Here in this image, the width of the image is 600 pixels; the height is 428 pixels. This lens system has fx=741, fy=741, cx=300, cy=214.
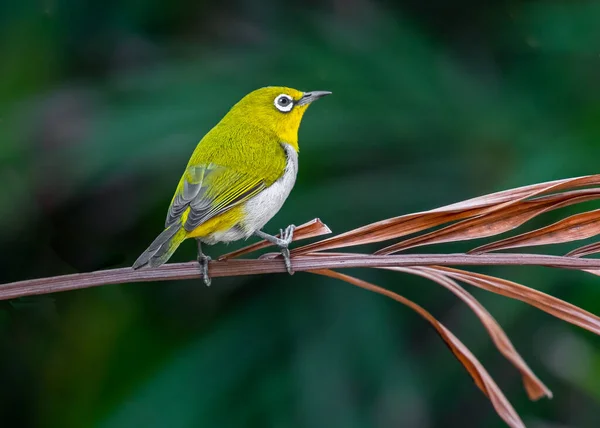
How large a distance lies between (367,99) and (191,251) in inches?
28.5

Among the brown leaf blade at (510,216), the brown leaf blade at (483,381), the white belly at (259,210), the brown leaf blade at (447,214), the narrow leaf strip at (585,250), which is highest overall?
the white belly at (259,210)

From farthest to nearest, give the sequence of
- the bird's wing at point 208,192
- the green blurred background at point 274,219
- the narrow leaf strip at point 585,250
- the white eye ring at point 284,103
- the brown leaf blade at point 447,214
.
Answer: the green blurred background at point 274,219, the white eye ring at point 284,103, the bird's wing at point 208,192, the narrow leaf strip at point 585,250, the brown leaf blade at point 447,214

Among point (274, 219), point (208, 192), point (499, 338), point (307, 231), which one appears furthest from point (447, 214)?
point (274, 219)

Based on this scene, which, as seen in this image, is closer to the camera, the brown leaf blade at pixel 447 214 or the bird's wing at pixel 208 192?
the brown leaf blade at pixel 447 214

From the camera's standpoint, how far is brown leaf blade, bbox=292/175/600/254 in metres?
1.01

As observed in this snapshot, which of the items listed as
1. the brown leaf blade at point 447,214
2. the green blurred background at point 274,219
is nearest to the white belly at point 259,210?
the brown leaf blade at point 447,214

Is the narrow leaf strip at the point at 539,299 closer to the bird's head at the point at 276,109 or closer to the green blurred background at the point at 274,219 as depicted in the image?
the bird's head at the point at 276,109

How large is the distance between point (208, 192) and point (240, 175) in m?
0.12

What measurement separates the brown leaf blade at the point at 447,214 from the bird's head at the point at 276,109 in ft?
2.37

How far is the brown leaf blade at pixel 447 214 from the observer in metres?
1.01

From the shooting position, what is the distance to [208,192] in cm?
143

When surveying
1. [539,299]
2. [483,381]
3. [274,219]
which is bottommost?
[483,381]

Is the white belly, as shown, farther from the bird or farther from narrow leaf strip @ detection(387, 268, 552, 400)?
narrow leaf strip @ detection(387, 268, 552, 400)

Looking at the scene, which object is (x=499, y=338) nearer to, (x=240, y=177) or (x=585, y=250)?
(x=585, y=250)
